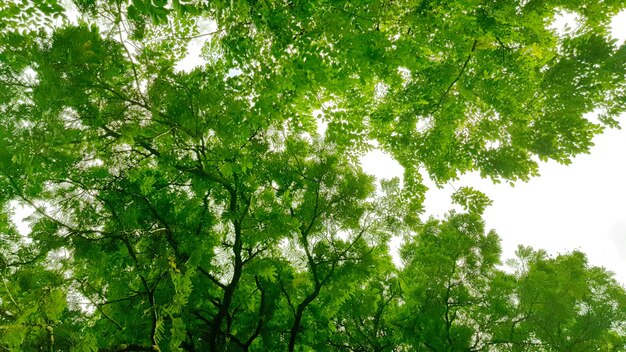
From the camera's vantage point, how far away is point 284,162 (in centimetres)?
633

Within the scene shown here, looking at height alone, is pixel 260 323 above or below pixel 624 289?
below

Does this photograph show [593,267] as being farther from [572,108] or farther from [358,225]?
[358,225]

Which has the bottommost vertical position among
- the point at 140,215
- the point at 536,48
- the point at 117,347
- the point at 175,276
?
the point at 117,347

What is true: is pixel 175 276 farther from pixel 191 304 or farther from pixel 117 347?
pixel 191 304

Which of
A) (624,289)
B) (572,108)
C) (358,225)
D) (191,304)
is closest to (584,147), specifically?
(572,108)

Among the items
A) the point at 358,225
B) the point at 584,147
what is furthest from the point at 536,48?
the point at 358,225

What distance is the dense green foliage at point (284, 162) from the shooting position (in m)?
3.32

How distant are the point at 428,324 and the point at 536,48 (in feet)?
21.0

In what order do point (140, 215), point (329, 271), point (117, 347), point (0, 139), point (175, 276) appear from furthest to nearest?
point (329, 271) < point (140, 215) < point (0, 139) < point (117, 347) < point (175, 276)

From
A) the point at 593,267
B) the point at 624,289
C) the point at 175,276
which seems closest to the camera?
the point at 175,276

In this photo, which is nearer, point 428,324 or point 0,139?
point 0,139

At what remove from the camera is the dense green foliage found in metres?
3.32

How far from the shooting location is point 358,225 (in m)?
6.92

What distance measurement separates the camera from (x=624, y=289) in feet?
28.9
